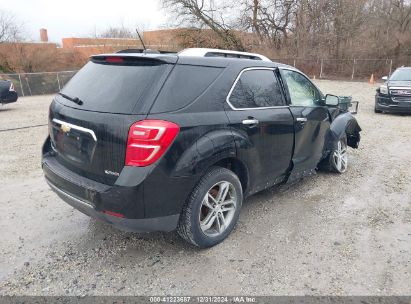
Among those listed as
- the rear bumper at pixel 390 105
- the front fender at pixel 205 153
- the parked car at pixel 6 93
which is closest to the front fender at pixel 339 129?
the front fender at pixel 205 153

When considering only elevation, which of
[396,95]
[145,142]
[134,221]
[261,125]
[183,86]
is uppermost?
[183,86]

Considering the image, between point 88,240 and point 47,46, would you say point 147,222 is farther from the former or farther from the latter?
point 47,46

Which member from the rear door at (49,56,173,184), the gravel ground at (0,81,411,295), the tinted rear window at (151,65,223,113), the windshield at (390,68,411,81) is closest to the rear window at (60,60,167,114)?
the rear door at (49,56,173,184)

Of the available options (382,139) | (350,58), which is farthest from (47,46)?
(382,139)

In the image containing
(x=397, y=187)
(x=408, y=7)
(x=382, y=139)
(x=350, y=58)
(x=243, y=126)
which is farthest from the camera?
(x=350, y=58)

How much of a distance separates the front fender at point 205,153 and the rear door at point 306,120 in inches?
49.1

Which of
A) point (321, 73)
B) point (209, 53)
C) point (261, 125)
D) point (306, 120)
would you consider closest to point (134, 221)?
point (261, 125)

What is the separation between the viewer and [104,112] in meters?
2.66

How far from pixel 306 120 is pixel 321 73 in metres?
25.6

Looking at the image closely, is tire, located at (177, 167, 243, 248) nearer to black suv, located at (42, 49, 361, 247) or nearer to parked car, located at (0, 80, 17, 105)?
black suv, located at (42, 49, 361, 247)

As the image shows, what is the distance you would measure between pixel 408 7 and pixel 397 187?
26414mm

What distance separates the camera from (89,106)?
2.81 m

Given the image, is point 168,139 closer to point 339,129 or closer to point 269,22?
point 339,129

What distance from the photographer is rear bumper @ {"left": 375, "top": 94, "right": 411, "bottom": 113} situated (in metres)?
9.97
